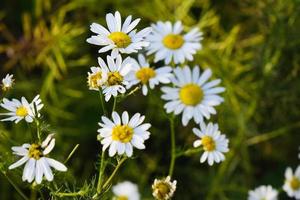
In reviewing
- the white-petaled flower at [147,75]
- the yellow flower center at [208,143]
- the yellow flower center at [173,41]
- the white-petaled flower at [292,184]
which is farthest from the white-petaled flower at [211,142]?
the white-petaled flower at [292,184]

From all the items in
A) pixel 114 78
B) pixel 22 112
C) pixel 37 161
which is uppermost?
pixel 114 78

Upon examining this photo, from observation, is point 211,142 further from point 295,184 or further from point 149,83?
point 295,184

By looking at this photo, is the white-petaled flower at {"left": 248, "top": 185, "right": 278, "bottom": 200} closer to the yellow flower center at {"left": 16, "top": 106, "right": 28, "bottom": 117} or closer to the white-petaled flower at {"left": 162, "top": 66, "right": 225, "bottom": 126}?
the white-petaled flower at {"left": 162, "top": 66, "right": 225, "bottom": 126}

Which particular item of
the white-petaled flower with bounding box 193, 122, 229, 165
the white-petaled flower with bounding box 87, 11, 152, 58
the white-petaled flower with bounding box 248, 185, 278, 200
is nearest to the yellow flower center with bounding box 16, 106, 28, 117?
the white-petaled flower with bounding box 87, 11, 152, 58

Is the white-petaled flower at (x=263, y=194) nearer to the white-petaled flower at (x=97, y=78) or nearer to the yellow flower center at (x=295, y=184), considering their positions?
the yellow flower center at (x=295, y=184)

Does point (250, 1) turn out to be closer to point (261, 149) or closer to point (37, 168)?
point (261, 149)

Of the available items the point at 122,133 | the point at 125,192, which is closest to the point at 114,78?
the point at 122,133
